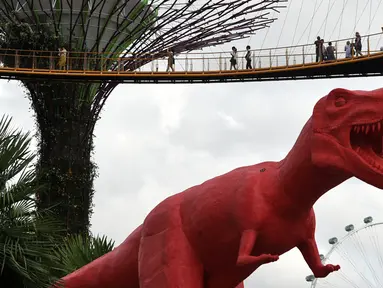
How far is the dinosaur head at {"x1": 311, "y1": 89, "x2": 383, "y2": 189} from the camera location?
764cm

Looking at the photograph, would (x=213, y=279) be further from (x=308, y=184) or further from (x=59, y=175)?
Result: (x=59, y=175)

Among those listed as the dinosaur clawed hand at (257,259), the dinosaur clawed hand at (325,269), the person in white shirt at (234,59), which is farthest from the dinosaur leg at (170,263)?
the person in white shirt at (234,59)

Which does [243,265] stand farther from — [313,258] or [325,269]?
[325,269]

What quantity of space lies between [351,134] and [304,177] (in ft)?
2.37

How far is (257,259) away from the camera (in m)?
7.89

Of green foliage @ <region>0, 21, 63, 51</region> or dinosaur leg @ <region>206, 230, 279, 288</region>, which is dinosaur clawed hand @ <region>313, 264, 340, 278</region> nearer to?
dinosaur leg @ <region>206, 230, 279, 288</region>

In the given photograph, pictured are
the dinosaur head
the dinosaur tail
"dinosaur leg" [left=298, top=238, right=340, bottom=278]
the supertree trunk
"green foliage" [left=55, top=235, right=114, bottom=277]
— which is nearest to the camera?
the dinosaur head

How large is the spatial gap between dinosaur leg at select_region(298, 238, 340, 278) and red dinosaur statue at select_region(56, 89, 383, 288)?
0.5 inches

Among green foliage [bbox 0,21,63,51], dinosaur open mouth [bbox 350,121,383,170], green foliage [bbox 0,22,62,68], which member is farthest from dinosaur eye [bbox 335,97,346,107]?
green foliage [bbox 0,21,63,51]

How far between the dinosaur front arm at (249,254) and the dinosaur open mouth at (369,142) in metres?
1.44

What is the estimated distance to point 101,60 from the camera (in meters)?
23.5

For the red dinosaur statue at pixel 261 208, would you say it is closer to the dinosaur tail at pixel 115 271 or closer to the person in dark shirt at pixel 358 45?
the dinosaur tail at pixel 115 271

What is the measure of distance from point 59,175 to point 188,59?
5.36 m

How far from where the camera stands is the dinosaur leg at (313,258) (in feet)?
29.2
